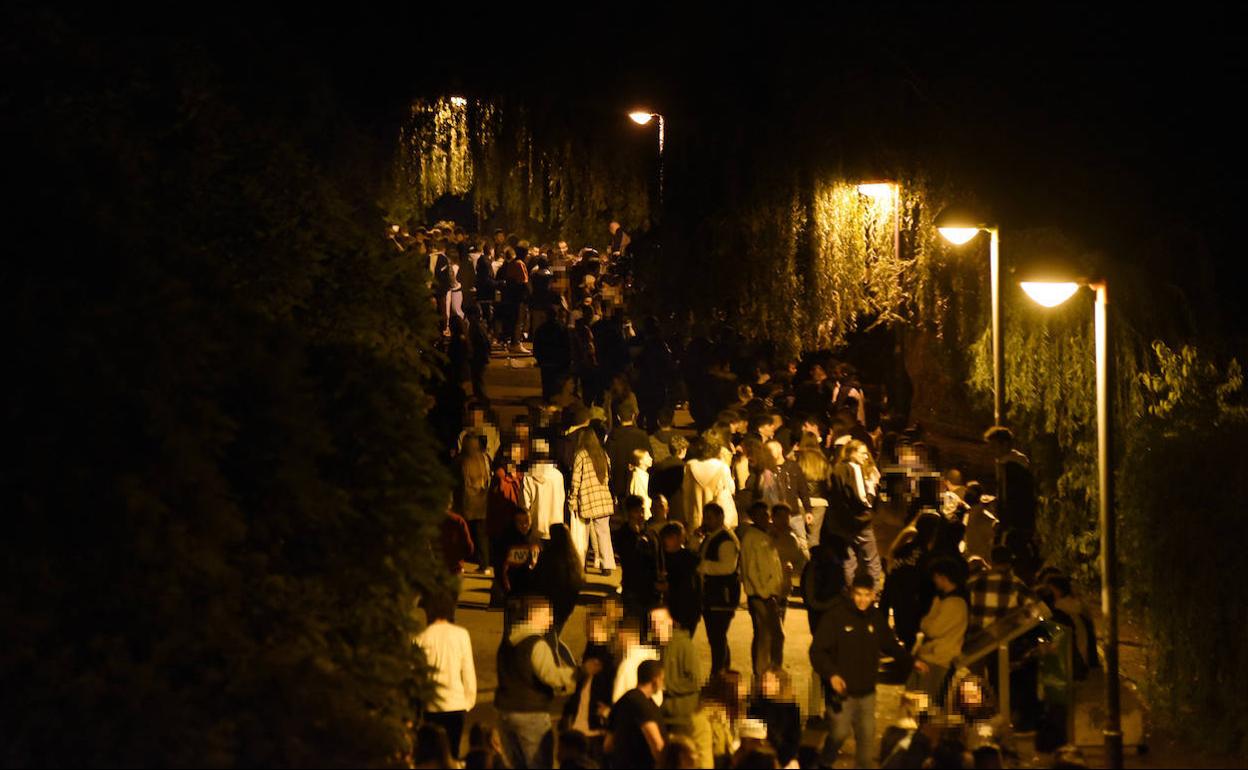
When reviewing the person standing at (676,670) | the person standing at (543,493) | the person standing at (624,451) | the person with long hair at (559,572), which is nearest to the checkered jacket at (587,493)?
the person standing at (543,493)

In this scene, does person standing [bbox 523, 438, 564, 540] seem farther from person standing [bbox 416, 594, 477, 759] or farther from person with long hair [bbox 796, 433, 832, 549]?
person standing [bbox 416, 594, 477, 759]

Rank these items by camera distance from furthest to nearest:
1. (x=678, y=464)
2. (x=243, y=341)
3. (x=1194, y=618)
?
(x=678, y=464), (x=1194, y=618), (x=243, y=341)

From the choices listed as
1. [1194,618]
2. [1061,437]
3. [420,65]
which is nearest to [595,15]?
[420,65]

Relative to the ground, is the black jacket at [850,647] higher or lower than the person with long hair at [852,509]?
lower

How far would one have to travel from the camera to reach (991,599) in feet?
43.4

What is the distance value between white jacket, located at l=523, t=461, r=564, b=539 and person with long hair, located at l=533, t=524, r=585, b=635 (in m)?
2.35

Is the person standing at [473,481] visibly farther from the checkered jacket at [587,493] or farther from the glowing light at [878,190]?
the glowing light at [878,190]

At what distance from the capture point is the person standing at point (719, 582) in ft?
46.5

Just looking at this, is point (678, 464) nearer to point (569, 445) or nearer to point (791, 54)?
point (569, 445)

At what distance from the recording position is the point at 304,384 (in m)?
9.98

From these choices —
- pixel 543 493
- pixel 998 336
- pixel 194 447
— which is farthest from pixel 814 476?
pixel 194 447

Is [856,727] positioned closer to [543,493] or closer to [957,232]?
[543,493]

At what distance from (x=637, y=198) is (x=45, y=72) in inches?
513

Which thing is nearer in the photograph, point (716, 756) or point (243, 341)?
point (243, 341)
